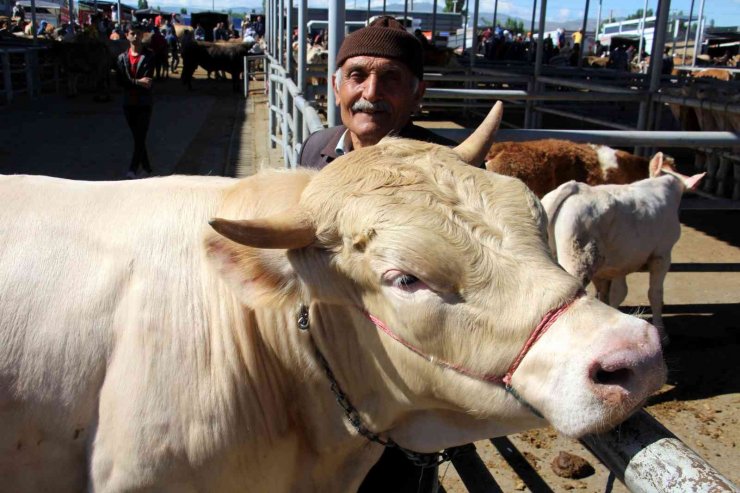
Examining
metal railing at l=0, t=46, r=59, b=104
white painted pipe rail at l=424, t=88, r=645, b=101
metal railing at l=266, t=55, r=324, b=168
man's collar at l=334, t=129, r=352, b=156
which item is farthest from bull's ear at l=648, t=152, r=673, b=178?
metal railing at l=0, t=46, r=59, b=104

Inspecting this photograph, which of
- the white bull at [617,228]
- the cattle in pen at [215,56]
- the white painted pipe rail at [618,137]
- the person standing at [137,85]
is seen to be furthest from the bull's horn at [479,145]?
the cattle in pen at [215,56]

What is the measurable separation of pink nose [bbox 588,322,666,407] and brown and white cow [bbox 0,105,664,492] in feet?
0.27

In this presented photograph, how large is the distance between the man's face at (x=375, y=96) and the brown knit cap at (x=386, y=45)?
0.07 feet

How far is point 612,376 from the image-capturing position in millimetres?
1292

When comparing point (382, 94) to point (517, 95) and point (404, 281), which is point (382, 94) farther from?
point (517, 95)

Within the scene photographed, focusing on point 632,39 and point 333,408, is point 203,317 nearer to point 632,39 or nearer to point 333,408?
point 333,408

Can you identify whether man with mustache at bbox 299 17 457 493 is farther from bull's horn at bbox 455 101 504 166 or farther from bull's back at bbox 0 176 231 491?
bull's back at bbox 0 176 231 491

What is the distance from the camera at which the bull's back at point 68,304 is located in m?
1.66

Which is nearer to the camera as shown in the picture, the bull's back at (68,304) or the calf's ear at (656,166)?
the bull's back at (68,304)

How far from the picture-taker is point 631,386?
1.28 meters

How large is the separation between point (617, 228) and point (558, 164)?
0.85m

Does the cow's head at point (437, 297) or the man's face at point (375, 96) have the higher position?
the man's face at point (375, 96)

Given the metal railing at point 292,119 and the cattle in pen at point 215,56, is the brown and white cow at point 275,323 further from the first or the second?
the cattle in pen at point 215,56

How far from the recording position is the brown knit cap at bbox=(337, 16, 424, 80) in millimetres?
2279
